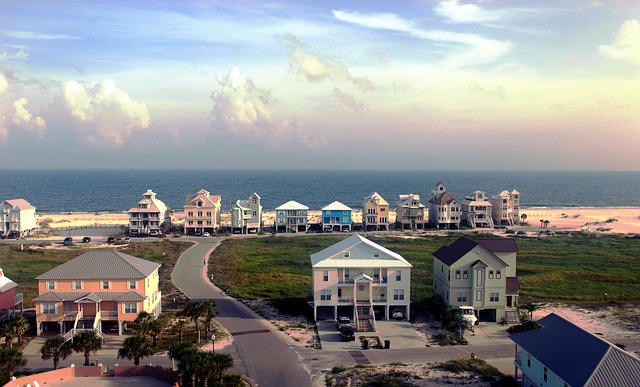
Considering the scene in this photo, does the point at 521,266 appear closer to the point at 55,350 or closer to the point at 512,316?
the point at 512,316

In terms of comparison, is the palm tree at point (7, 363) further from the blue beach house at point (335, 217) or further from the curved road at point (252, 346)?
the blue beach house at point (335, 217)

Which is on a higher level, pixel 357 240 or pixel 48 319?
pixel 357 240

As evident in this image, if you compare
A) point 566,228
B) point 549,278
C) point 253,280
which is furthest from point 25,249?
point 566,228

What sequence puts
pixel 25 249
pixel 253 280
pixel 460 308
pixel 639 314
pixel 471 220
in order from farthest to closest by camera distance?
pixel 471 220, pixel 25 249, pixel 253 280, pixel 639 314, pixel 460 308

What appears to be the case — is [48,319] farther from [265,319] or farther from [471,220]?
[471,220]

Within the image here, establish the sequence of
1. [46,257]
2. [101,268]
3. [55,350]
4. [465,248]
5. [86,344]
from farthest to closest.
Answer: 1. [46,257]
2. [465,248]
3. [101,268]
4. [86,344]
5. [55,350]

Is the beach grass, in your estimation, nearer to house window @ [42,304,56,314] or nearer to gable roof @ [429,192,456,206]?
house window @ [42,304,56,314]

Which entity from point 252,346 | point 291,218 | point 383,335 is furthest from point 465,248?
point 291,218
